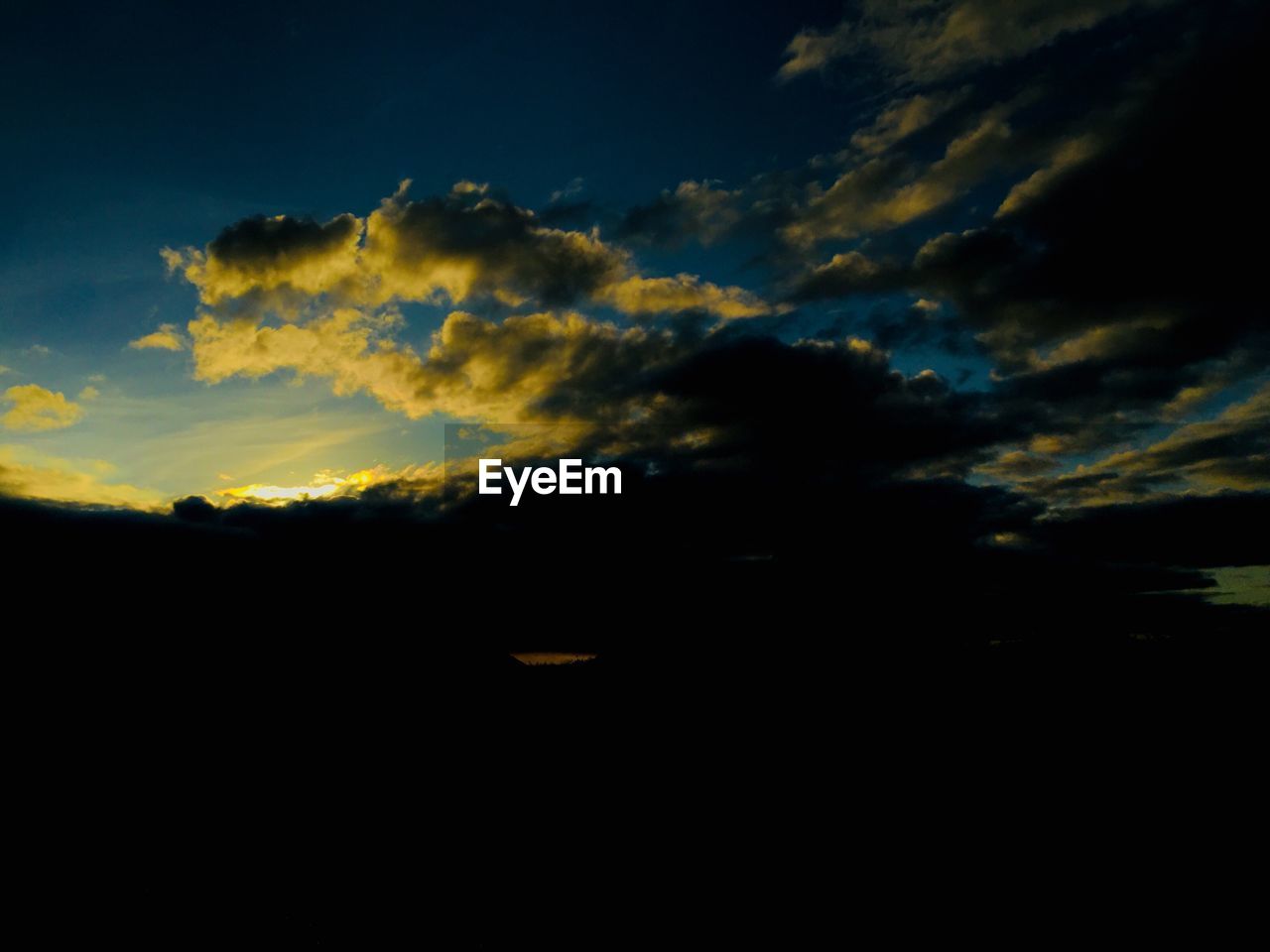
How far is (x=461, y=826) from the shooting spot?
24297mm

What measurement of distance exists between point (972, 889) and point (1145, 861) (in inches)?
405

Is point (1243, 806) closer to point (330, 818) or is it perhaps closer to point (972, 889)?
point (972, 889)

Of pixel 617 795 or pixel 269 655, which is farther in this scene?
pixel 269 655

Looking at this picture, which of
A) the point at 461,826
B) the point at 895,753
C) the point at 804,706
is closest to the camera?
the point at 461,826

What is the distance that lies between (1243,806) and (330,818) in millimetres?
46285

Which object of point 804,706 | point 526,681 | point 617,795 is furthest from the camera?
point 804,706

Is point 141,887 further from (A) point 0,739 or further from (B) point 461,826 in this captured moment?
(A) point 0,739

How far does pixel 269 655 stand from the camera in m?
39.7

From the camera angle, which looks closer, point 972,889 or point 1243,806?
point 972,889

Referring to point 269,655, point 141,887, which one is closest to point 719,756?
point 141,887

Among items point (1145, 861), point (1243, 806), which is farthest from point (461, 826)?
point (1243, 806)

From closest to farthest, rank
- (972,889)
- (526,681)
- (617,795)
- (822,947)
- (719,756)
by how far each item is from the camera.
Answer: (822,947) < (972,889) < (617,795) < (719,756) < (526,681)

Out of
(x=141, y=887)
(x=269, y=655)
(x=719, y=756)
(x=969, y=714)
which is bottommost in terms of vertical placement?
(x=969, y=714)

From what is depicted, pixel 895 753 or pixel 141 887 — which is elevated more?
pixel 141 887
